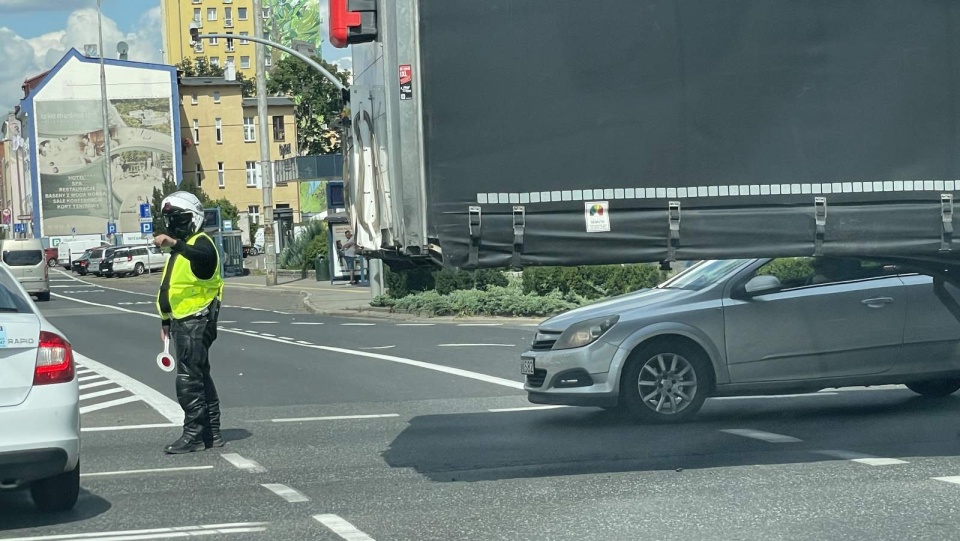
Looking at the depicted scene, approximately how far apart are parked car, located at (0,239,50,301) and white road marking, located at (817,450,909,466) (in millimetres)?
38164

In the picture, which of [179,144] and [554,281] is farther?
[179,144]

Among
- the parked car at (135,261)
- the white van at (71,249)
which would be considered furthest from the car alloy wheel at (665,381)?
the white van at (71,249)

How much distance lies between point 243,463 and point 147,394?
491cm

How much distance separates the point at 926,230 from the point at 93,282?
59.2 m

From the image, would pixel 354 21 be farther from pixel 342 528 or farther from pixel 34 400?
pixel 342 528

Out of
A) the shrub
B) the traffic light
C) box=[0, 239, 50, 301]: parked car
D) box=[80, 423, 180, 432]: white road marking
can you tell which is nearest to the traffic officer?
box=[80, 423, 180, 432]: white road marking

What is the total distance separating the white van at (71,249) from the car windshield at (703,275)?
260 ft

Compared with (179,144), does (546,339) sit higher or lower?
lower

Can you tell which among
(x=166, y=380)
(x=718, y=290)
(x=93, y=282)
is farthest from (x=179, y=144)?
(x=718, y=290)

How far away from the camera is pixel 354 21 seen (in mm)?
7715

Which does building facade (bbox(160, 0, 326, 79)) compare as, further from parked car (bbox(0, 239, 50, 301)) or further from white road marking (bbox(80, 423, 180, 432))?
white road marking (bbox(80, 423, 180, 432))

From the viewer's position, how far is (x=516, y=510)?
6945mm

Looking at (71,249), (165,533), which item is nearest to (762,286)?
(165,533)

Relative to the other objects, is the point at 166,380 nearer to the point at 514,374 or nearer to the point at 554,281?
the point at 514,374
